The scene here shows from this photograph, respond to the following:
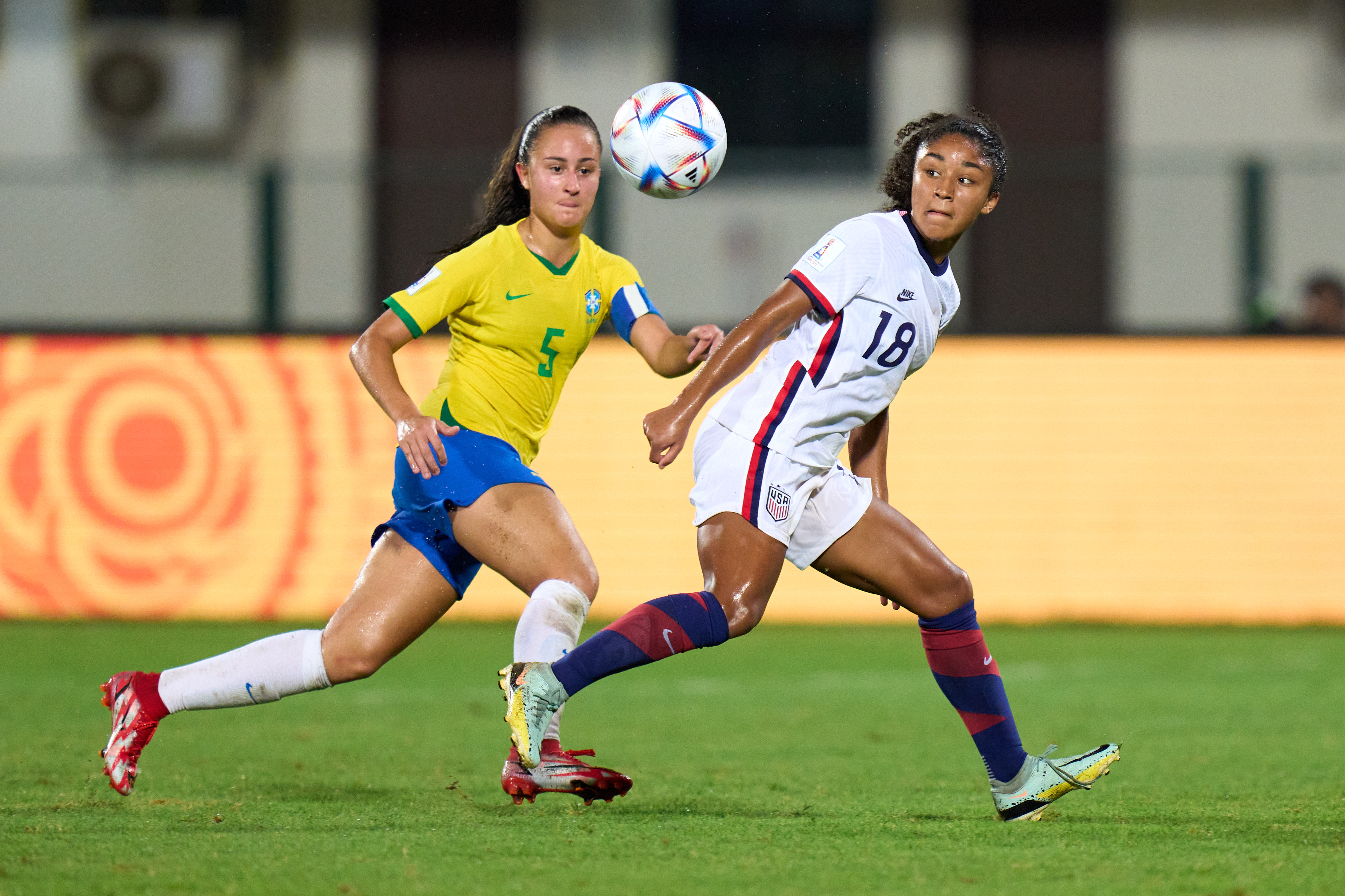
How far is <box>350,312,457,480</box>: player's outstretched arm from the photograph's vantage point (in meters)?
4.33

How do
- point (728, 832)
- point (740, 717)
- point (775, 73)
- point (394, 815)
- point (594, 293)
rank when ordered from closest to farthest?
point (728, 832)
point (394, 815)
point (594, 293)
point (740, 717)
point (775, 73)

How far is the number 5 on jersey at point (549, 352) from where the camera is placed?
4777 millimetres

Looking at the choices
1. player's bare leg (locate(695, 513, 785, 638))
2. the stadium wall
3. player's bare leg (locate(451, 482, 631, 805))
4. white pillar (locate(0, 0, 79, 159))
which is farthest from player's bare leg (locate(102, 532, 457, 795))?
white pillar (locate(0, 0, 79, 159))

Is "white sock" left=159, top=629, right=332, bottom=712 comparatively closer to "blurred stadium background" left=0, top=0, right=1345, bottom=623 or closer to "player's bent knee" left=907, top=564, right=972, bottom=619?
"player's bent knee" left=907, top=564, right=972, bottom=619

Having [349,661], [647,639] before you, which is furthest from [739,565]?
[349,661]

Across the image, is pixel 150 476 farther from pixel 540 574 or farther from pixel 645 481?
pixel 540 574

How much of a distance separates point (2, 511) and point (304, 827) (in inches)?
301

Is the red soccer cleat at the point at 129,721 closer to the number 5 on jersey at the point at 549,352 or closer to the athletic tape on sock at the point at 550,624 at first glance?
the athletic tape on sock at the point at 550,624

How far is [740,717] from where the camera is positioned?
7.16m

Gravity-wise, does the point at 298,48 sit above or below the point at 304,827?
above

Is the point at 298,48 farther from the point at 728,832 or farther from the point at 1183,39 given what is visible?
the point at 728,832

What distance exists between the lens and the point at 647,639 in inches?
165

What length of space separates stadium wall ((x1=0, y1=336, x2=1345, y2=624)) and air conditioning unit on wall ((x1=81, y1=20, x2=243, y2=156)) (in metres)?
4.02

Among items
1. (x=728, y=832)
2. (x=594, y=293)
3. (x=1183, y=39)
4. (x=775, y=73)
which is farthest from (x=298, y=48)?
(x=728, y=832)
